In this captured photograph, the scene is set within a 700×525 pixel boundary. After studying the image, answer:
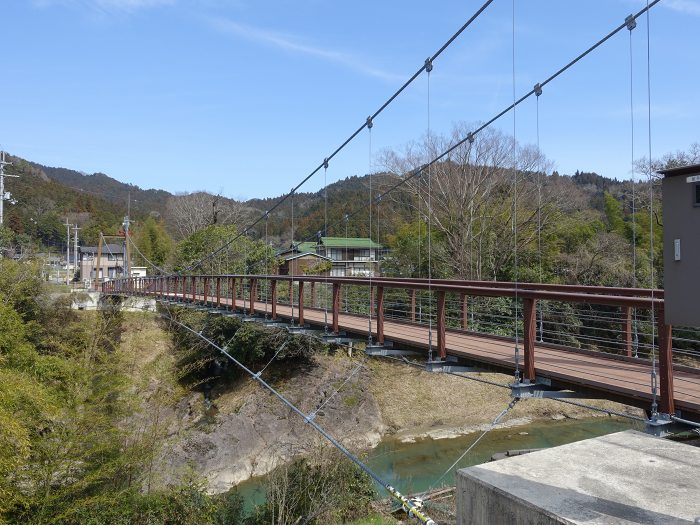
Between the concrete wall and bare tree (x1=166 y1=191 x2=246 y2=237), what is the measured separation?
25606 millimetres

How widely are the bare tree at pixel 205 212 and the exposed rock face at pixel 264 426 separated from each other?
48.7 ft

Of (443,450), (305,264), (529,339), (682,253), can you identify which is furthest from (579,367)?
(305,264)

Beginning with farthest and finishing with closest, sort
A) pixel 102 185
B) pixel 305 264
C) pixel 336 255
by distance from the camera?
pixel 102 185 → pixel 336 255 → pixel 305 264

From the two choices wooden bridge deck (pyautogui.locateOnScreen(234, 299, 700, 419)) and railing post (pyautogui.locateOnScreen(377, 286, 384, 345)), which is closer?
wooden bridge deck (pyautogui.locateOnScreen(234, 299, 700, 419))

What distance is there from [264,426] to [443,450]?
3.73m

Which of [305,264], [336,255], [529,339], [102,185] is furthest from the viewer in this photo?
[102,185]

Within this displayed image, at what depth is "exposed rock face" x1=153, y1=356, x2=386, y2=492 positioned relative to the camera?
9.92m

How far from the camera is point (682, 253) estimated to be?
2.15 m

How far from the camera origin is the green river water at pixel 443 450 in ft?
31.2

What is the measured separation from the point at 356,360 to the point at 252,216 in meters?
18.3

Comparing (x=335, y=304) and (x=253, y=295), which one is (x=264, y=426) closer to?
(x=253, y=295)

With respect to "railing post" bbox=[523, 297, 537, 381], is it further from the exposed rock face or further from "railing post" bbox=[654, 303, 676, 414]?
the exposed rock face

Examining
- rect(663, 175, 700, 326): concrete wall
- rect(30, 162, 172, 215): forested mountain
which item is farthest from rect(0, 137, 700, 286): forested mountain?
rect(30, 162, 172, 215): forested mountain

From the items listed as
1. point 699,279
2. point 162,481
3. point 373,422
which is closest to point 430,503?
point 162,481
